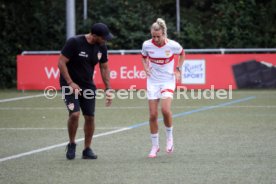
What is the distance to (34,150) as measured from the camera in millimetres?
11883

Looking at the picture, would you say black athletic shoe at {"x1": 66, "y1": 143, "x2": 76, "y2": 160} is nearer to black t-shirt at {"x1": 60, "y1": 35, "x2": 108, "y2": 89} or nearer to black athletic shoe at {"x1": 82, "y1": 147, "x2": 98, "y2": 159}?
black athletic shoe at {"x1": 82, "y1": 147, "x2": 98, "y2": 159}

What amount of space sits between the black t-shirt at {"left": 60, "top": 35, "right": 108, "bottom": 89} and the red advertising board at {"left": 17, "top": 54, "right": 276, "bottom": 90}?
13489mm

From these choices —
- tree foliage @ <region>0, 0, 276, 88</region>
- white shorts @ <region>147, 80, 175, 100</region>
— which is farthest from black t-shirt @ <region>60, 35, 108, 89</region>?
tree foliage @ <region>0, 0, 276, 88</region>

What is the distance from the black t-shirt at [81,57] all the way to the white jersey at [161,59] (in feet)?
2.68

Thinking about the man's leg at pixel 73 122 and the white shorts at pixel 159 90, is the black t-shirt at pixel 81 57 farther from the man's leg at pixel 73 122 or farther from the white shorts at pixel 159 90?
the white shorts at pixel 159 90

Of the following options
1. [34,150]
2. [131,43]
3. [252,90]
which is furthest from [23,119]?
[131,43]

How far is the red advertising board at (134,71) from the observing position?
80.3 ft

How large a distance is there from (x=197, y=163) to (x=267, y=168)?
958 millimetres

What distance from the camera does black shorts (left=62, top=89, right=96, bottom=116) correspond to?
1088cm

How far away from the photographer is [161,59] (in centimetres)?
1150

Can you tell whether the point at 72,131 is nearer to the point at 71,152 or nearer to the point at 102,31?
the point at 71,152

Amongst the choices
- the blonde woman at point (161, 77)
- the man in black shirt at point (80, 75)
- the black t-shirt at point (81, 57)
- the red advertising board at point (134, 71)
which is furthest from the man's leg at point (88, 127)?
the red advertising board at point (134, 71)

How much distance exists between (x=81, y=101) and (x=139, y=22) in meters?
20.8

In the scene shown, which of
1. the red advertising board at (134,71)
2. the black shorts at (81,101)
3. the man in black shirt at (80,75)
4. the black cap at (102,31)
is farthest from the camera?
the red advertising board at (134,71)
